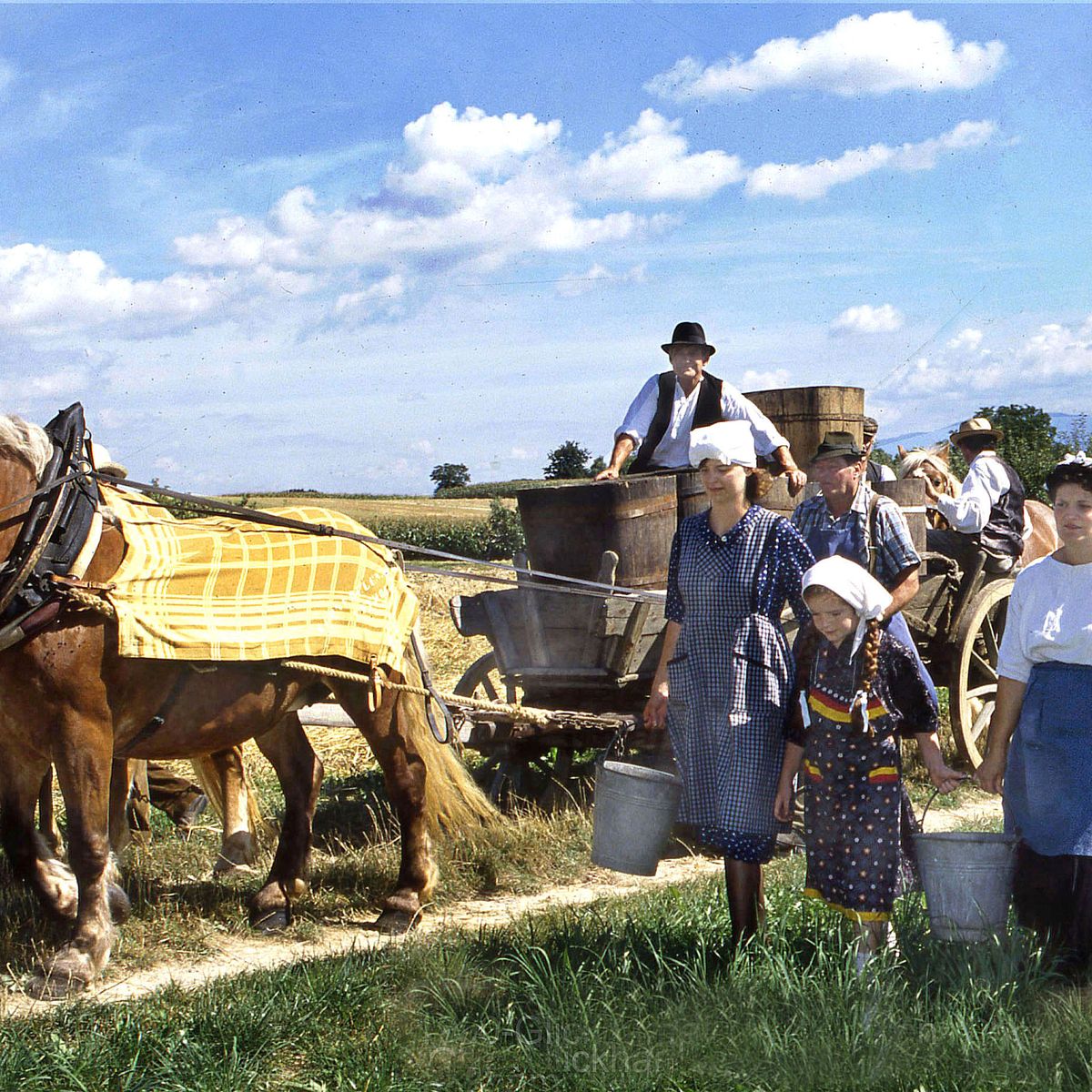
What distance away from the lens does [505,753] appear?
6.83 metres

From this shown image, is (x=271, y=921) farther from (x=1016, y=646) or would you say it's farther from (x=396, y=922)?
(x=1016, y=646)

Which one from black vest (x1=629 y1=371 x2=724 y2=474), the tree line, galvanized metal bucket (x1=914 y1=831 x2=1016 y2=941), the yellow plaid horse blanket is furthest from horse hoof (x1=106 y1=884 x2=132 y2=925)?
the tree line

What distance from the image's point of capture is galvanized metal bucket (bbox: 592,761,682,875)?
3.93m

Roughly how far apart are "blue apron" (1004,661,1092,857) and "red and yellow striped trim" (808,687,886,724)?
0.47 meters

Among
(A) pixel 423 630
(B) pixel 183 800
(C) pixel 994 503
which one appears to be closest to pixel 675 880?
(B) pixel 183 800

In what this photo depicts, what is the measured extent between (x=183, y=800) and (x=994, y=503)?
16.3ft

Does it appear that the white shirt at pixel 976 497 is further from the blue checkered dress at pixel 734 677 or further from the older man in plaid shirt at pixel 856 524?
the blue checkered dress at pixel 734 677

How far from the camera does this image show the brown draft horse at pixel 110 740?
4.39 metres

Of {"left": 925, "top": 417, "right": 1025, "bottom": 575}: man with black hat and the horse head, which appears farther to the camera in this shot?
the horse head

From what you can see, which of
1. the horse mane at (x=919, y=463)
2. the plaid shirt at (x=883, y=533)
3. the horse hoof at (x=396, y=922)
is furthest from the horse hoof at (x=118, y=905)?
the horse mane at (x=919, y=463)

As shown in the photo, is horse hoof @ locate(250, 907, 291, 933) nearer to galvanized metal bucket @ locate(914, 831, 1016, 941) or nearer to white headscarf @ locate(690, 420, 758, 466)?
white headscarf @ locate(690, 420, 758, 466)

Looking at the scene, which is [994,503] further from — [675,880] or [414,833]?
[414,833]

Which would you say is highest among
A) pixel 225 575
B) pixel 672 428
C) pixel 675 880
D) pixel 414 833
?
pixel 672 428

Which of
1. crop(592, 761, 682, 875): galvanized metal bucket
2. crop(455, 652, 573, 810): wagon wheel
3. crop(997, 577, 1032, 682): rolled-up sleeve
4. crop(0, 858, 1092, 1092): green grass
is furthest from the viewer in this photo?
crop(455, 652, 573, 810): wagon wheel
